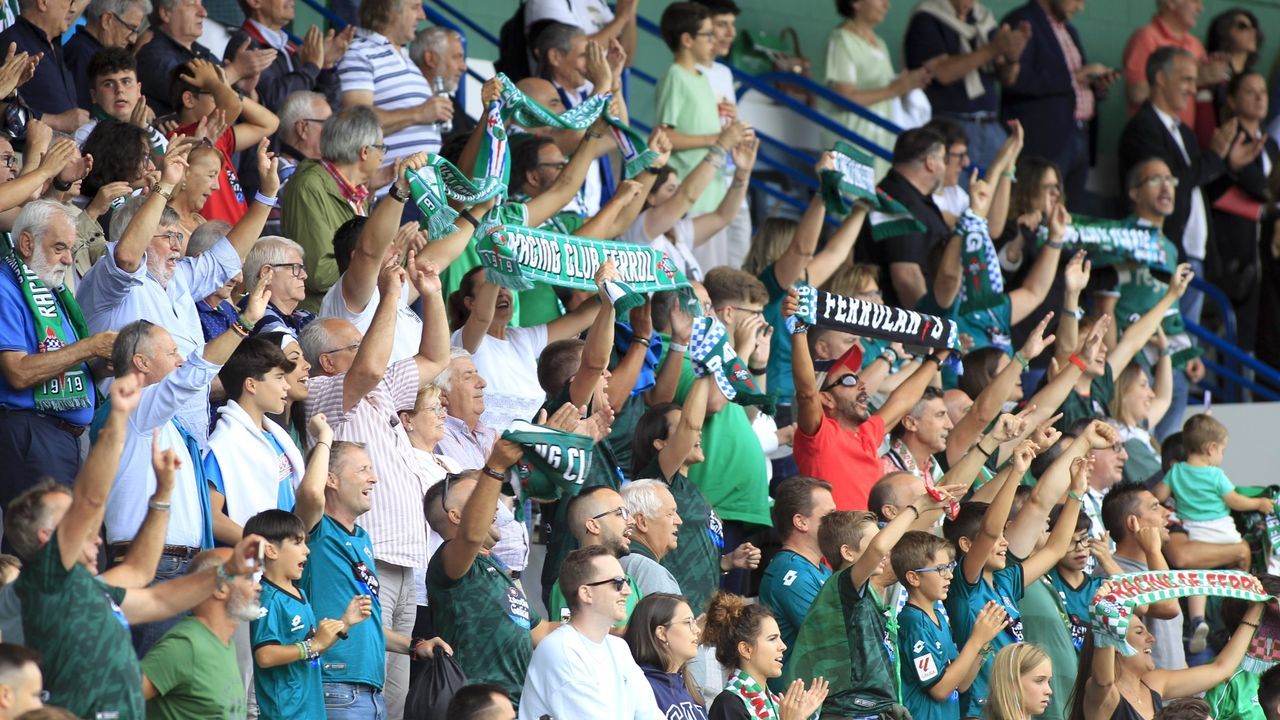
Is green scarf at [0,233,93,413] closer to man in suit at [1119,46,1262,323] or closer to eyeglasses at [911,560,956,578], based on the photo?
eyeglasses at [911,560,956,578]

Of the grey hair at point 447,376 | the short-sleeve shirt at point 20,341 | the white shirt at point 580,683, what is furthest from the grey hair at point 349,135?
the white shirt at point 580,683

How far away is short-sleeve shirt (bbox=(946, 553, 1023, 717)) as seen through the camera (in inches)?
279

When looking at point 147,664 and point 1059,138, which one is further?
point 1059,138

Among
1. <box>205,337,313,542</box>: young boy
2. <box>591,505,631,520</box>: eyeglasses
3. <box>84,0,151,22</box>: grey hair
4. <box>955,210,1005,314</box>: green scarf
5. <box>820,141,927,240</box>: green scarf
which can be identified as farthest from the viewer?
<box>955,210,1005,314</box>: green scarf

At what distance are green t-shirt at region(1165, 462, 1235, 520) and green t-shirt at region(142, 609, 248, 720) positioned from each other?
524 centimetres

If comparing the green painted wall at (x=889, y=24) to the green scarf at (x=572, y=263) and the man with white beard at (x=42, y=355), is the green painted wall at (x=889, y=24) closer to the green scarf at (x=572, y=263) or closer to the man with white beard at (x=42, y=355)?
the green scarf at (x=572, y=263)

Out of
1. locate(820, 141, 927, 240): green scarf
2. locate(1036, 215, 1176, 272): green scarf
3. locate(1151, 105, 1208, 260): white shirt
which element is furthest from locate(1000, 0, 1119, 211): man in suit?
locate(820, 141, 927, 240): green scarf

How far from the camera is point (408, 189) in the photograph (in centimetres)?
699

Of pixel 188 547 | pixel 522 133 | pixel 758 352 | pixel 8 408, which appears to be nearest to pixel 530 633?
pixel 188 547

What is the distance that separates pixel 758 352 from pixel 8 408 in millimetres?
3281

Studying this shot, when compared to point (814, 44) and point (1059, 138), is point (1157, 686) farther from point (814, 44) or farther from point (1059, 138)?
point (814, 44)

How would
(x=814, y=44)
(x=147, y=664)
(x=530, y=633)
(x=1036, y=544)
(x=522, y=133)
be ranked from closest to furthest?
(x=147, y=664) < (x=530, y=633) < (x=1036, y=544) < (x=522, y=133) < (x=814, y=44)

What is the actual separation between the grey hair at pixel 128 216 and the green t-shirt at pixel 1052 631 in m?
3.49

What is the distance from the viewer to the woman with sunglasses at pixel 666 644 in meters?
5.75
